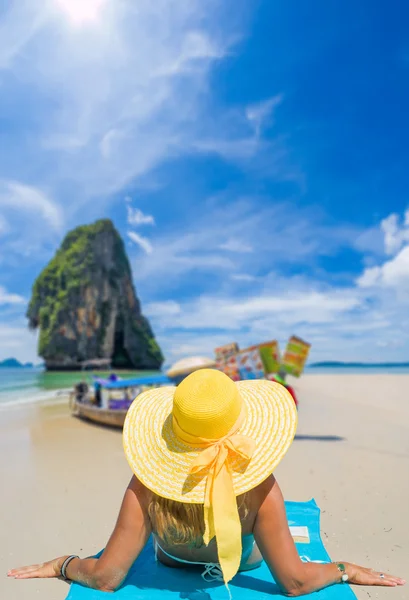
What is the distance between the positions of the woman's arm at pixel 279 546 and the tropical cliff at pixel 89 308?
6744 cm

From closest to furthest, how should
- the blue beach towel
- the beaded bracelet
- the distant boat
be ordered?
1. the blue beach towel
2. the beaded bracelet
3. the distant boat

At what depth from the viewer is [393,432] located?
948cm

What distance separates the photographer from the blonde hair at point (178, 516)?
1884 mm

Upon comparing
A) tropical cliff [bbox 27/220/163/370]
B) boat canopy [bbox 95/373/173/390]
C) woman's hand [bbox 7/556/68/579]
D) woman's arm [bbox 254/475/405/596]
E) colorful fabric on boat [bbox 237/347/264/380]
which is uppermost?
tropical cliff [bbox 27/220/163/370]

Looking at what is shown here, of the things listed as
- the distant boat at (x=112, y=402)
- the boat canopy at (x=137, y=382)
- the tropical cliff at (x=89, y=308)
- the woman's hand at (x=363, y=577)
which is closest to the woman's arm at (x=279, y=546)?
the woman's hand at (x=363, y=577)

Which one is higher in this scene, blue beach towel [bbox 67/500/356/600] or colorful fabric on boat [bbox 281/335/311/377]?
colorful fabric on boat [bbox 281/335/311/377]

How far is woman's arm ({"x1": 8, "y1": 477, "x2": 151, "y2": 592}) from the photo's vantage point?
6.24 ft

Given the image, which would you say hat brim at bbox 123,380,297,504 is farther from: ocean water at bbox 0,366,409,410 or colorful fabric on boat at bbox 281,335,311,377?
ocean water at bbox 0,366,409,410

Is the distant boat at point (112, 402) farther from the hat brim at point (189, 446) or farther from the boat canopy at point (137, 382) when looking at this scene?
the hat brim at point (189, 446)

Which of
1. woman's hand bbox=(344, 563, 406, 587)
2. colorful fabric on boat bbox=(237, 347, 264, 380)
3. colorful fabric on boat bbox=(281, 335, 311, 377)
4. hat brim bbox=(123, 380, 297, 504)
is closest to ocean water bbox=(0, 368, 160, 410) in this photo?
colorful fabric on boat bbox=(237, 347, 264, 380)

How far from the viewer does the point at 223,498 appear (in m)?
1.75

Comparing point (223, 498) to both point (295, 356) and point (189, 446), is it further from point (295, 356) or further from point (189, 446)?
point (295, 356)

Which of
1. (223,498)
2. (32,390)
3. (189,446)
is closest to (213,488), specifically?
(223,498)

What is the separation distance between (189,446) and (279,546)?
1.87 ft
